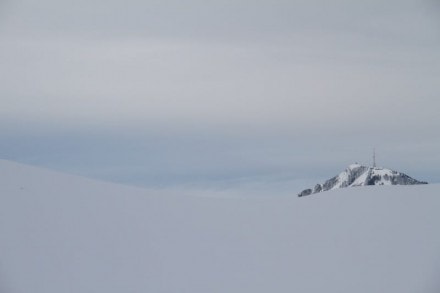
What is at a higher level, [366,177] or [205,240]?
[366,177]

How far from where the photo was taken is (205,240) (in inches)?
341

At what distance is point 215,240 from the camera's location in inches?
342

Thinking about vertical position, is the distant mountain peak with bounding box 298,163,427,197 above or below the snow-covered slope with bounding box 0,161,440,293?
above

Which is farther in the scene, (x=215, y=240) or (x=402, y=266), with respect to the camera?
(x=215, y=240)

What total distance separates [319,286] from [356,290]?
1.32ft

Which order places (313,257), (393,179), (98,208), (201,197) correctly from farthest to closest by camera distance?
(393,179) < (201,197) < (98,208) < (313,257)

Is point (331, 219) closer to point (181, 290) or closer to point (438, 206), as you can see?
point (438, 206)

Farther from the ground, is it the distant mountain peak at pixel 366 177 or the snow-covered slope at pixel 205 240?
the distant mountain peak at pixel 366 177

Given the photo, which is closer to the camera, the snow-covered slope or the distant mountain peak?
the snow-covered slope

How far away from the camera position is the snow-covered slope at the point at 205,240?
7.46 metres

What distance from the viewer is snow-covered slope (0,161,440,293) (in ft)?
24.5

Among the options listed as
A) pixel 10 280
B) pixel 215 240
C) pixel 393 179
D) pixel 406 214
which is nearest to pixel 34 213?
pixel 10 280

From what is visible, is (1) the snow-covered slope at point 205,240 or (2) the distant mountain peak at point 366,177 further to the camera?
(2) the distant mountain peak at point 366,177

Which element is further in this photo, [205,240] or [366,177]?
[366,177]
